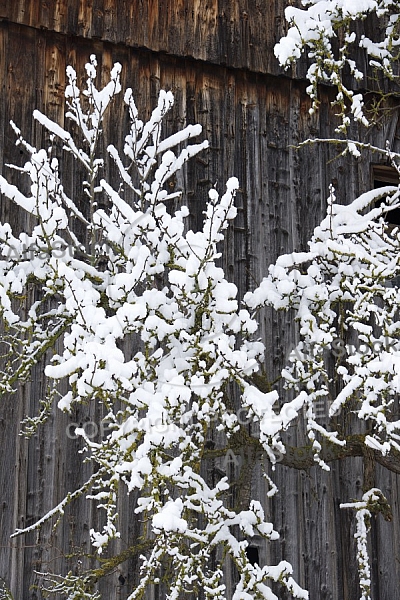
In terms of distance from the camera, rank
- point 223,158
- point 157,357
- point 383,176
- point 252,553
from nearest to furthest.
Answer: point 157,357, point 252,553, point 223,158, point 383,176

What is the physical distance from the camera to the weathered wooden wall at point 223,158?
222 inches

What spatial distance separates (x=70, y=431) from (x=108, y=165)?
167 centimetres

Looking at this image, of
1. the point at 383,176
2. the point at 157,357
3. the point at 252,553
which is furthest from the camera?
the point at 383,176

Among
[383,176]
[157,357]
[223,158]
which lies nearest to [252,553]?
[157,357]

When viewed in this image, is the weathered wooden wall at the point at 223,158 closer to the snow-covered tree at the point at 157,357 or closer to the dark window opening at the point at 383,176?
the dark window opening at the point at 383,176

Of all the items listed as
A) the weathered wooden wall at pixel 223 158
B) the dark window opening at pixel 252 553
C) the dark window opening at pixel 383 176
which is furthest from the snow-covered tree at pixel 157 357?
the dark window opening at pixel 383 176

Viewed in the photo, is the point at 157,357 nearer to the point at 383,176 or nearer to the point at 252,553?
the point at 252,553

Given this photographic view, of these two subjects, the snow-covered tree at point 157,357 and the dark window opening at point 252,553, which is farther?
the dark window opening at point 252,553

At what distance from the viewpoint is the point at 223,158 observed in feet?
21.5

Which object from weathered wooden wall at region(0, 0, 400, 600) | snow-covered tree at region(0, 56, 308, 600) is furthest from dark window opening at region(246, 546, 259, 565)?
snow-covered tree at region(0, 56, 308, 600)

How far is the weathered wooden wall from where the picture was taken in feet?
18.5

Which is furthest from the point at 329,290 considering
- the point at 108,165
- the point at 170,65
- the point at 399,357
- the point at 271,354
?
the point at 170,65

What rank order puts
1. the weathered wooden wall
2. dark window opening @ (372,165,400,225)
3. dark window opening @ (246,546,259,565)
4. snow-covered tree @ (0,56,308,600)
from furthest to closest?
dark window opening @ (372,165,400,225) → dark window opening @ (246,546,259,565) → the weathered wooden wall → snow-covered tree @ (0,56,308,600)

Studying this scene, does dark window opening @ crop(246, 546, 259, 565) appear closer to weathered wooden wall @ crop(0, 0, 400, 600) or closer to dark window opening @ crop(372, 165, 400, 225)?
weathered wooden wall @ crop(0, 0, 400, 600)
